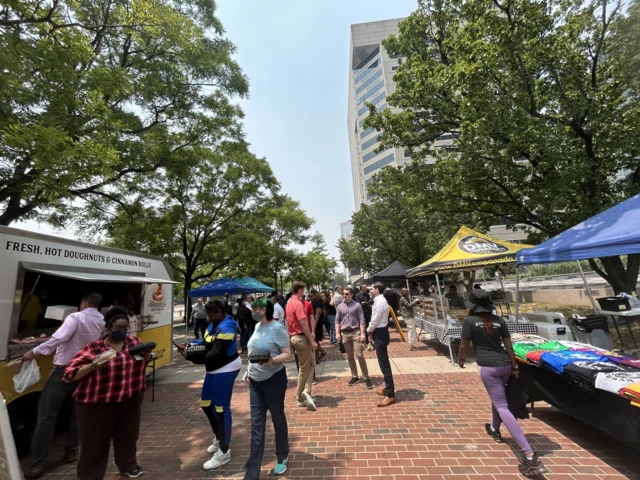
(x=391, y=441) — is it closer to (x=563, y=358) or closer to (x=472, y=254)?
(x=563, y=358)

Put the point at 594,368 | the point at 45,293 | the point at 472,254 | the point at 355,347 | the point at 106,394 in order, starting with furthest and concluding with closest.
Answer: the point at 472,254, the point at 355,347, the point at 45,293, the point at 594,368, the point at 106,394

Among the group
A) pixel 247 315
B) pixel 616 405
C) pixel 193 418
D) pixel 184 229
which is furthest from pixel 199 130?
pixel 616 405

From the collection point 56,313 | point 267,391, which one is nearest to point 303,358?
point 267,391

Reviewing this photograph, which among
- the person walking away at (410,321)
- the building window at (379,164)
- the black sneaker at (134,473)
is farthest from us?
the building window at (379,164)

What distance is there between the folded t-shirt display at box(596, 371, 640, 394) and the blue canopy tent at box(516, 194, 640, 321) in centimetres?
182

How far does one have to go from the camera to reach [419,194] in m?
12.0

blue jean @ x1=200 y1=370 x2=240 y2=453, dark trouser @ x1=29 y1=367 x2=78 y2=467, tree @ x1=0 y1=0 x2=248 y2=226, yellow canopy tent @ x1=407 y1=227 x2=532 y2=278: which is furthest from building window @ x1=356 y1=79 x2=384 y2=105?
dark trouser @ x1=29 y1=367 x2=78 y2=467

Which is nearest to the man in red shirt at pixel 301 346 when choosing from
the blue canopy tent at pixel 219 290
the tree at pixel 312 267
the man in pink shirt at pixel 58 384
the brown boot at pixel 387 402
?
the brown boot at pixel 387 402

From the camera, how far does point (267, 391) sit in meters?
2.94

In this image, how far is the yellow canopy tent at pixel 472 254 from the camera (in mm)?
7031

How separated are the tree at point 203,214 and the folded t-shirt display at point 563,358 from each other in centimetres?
1321

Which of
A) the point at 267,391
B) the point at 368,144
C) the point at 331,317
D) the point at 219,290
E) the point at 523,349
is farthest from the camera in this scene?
the point at 368,144

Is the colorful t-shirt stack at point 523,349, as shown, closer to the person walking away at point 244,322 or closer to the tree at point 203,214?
the person walking away at point 244,322

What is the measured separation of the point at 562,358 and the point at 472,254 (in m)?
4.24
